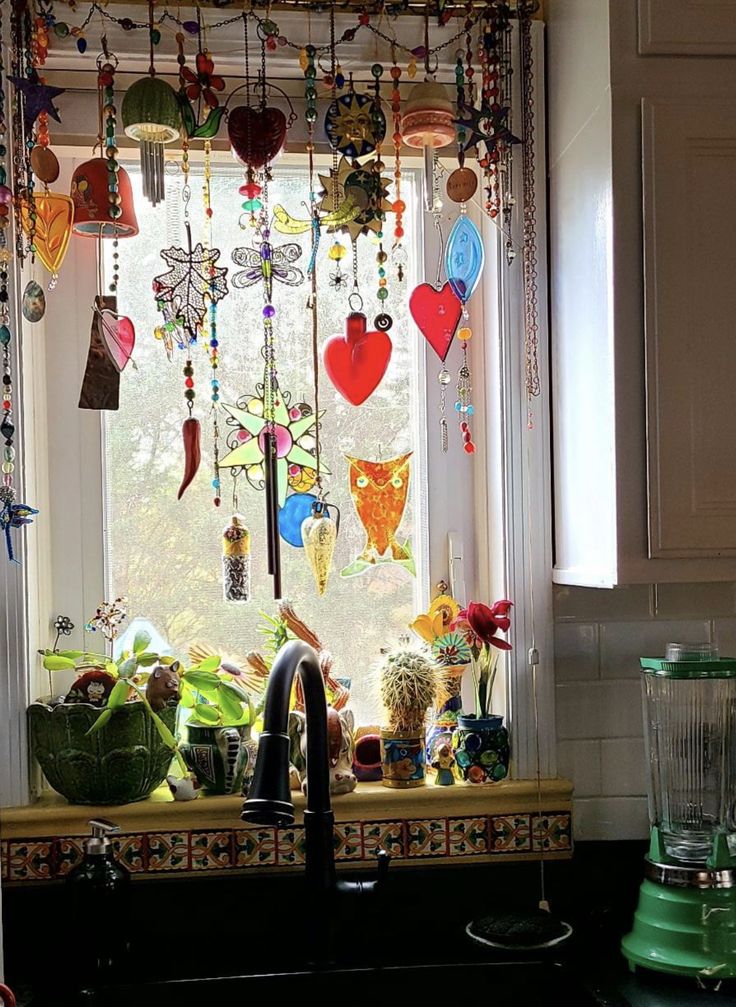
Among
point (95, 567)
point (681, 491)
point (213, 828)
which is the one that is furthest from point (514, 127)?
point (213, 828)

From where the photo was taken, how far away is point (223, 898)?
176cm

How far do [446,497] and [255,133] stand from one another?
70 cm

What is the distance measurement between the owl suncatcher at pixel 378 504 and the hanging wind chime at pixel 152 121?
576 millimetres

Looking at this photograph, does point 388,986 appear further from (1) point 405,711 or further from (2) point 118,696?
(2) point 118,696

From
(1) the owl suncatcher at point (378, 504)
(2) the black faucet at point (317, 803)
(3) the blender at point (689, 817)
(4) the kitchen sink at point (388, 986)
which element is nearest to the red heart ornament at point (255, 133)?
(1) the owl suncatcher at point (378, 504)

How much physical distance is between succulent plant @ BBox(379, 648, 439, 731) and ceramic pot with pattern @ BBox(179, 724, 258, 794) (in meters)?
0.23

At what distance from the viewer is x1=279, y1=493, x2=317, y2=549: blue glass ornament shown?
6.34 feet

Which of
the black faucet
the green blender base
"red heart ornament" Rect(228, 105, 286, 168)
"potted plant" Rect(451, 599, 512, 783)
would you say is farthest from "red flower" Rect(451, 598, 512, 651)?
"red heart ornament" Rect(228, 105, 286, 168)

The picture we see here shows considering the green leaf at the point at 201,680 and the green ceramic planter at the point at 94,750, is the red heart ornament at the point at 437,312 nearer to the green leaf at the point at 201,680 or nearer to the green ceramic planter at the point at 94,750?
the green leaf at the point at 201,680

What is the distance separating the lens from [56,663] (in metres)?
1.79

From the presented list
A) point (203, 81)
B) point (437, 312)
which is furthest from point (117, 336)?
point (437, 312)

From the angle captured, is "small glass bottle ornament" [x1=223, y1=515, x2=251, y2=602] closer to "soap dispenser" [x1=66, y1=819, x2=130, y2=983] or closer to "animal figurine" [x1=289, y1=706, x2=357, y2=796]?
"animal figurine" [x1=289, y1=706, x2=357, y2=796]

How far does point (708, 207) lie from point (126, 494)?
106cm

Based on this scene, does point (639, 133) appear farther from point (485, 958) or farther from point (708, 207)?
point (485, 958)
